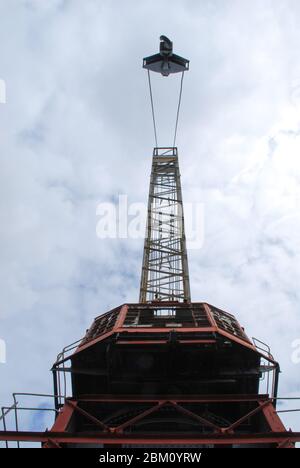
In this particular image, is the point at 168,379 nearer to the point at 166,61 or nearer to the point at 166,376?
the point at 166,376

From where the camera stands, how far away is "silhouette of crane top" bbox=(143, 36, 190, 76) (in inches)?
1692

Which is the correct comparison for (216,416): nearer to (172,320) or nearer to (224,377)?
(224,377)

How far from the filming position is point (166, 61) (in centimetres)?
4366

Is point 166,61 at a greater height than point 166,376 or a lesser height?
greater

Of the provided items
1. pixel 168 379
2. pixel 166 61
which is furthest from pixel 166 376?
pixel 166 61

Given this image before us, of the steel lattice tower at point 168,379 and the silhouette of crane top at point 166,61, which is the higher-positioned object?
the silhouette of crane top at point 166,61

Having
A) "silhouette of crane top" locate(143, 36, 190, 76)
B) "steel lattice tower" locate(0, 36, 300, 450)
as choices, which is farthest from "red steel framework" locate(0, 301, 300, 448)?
"silhouette of crane top" locate(143, 36, 190, 76)

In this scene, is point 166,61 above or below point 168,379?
above

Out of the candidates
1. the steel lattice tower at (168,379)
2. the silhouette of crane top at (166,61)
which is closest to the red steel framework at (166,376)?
the steel lattice tower at (168,379)

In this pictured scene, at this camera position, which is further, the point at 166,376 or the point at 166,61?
the point at 166,61

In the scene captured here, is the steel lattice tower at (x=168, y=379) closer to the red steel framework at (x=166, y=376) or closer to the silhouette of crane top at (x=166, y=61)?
the red steel framework at (x=166, y=376)

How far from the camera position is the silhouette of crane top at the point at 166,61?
4298 cm
